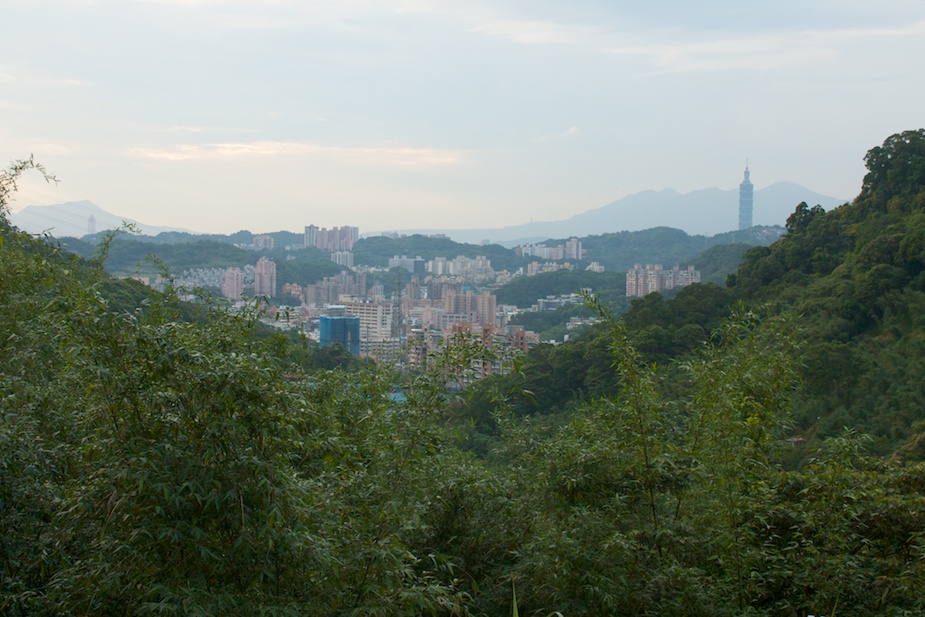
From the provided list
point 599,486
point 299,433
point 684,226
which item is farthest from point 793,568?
point 684,226

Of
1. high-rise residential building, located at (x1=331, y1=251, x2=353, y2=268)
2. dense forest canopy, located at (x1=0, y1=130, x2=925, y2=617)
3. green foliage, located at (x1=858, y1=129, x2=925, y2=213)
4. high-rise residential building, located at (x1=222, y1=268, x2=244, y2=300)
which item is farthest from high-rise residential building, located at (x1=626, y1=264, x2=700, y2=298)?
high-rise residential building, located at (x1=331, y1=251, x2=353, y2=268)

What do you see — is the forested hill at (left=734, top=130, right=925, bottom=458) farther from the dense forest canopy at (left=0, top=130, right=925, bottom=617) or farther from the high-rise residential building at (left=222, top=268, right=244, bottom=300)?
the high-rise residential building at (left=222, top=268, right=244, bottom=300)

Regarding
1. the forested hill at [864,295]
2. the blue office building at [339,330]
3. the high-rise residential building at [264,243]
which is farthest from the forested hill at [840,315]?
the high-rise residential building at [264,243]

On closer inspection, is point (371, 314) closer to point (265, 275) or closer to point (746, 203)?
point (265, 275)

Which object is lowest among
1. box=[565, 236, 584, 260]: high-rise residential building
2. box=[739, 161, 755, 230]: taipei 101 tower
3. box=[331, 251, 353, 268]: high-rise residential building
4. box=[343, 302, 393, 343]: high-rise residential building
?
box=[343, 302, 393, 343]: high-rise residential building

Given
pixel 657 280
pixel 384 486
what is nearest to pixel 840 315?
pixel 384 486

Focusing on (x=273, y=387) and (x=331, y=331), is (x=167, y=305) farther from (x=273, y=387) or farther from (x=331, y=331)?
(x=331, y=331)

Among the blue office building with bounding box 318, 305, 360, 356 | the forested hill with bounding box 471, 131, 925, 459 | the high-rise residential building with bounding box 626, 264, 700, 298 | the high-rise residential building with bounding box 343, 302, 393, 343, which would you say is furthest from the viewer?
the high-rise residential building with bounding box 343, 302, 393, 343
